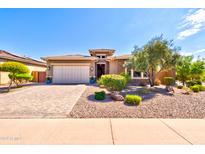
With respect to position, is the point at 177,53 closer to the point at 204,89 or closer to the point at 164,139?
the point at 204,89

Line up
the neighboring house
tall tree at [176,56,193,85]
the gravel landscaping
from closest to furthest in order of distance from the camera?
the gravel landscaping < tall tree at [176,56,193,85] < the neighboring house

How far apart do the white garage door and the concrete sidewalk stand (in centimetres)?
1275

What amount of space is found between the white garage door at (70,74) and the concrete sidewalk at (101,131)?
1275cm

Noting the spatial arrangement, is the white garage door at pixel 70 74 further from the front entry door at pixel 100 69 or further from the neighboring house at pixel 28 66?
the neighboring house at pixel 28 66

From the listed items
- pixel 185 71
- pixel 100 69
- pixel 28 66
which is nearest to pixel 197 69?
pixel 185 71

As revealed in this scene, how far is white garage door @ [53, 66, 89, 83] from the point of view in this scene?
18.4m

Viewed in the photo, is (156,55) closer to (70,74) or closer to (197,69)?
(197,69)

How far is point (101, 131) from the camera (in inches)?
183

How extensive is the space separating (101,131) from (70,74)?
47.6 ft

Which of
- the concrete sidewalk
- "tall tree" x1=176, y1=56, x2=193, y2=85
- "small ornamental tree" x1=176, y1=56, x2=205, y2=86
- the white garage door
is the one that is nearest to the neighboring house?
the white garage door

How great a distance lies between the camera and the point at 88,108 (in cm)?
719

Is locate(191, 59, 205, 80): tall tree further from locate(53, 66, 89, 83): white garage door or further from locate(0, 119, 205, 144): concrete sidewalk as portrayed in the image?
locate(53, 66, 89, 83): white garage door

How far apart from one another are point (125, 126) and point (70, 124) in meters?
2.07
